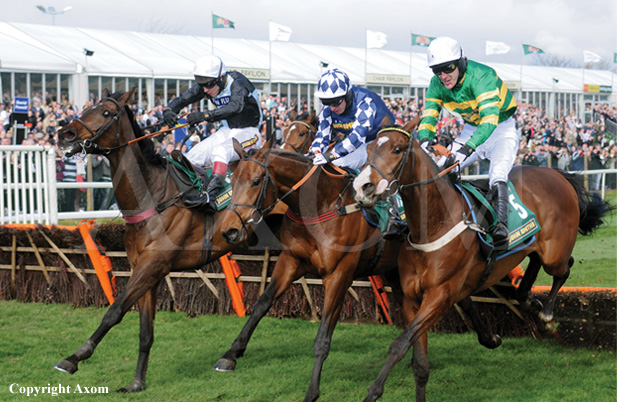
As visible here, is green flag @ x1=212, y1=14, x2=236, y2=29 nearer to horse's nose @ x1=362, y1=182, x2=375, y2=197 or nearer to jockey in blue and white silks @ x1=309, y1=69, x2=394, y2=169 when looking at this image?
jockey in blue and white silks @ x1=309, y1=69, x2=394, y2=169

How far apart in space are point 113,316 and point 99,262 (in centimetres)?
248

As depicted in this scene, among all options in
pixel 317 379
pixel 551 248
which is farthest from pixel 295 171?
Result: pixel 551 248

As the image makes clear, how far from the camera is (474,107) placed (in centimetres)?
517

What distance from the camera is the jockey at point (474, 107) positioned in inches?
190

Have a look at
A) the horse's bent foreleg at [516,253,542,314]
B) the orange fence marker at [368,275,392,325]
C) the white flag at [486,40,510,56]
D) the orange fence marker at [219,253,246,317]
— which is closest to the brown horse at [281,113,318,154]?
the orange fence marker at [219,253,246,317]

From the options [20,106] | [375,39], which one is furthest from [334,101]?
[375,39]

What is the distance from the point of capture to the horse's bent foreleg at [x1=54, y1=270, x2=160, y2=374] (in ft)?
15.1

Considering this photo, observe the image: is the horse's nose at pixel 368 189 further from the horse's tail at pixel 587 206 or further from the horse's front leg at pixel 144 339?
the horse's tail at pixel 587 206

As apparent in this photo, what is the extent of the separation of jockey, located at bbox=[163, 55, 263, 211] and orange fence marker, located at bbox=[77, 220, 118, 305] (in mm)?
1533

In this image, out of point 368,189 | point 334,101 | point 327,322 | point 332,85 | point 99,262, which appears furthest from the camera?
point 99,262

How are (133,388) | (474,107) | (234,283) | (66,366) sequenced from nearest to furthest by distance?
(66,366), (133,388), (474,107), (234,283)

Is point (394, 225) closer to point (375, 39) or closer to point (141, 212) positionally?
point (141, 212)

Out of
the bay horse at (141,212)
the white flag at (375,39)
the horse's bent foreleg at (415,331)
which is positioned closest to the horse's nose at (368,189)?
the horse's bent foreleg at (415,331)

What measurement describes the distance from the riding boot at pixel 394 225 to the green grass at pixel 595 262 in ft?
8.06
